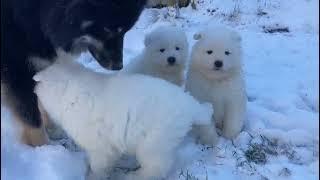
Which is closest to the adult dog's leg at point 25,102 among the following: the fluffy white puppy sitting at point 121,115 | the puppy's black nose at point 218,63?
the fluffy white puppy sitting at point 121,115

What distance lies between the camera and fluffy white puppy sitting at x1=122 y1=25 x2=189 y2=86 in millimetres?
4129

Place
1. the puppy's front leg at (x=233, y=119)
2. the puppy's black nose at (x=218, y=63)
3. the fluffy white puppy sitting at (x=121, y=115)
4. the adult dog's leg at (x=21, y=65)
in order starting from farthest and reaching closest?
the puppy's front leg at (x=233, y=119), the puppy's black nose at (x=218, y=63), the adult dog's leg at (x=21, y=65), the fluffy white puppy sitting at (x=121, y=115)

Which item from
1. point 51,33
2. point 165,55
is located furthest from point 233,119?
point 51,33

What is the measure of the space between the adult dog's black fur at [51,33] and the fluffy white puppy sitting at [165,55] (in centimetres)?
50

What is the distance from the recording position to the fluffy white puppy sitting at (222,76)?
12.9 ft

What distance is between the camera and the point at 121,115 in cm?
329

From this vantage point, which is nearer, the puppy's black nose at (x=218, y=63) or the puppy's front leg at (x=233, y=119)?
the puppy's black nose at (x=218, y=63)

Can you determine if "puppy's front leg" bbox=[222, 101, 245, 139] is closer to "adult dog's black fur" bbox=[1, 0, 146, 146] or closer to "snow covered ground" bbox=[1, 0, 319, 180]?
"snow covered ground" bbox=[1, 0, 319, 180]

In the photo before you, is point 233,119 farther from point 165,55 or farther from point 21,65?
point 21,65

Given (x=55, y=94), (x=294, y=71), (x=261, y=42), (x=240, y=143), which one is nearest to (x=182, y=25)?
(x=261, y=42)

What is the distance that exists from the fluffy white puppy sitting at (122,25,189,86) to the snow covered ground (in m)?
0.56

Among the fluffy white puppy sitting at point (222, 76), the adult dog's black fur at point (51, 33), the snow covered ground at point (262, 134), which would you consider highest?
the adult dog's black fur at point (51, 33)

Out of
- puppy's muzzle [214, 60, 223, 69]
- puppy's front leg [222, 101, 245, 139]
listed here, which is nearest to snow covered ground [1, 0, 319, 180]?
puppy's front leg [222, 101, 245, 139]

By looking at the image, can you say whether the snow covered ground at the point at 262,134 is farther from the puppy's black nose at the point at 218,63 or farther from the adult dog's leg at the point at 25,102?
the puppy's black nose at the point at 218,63
